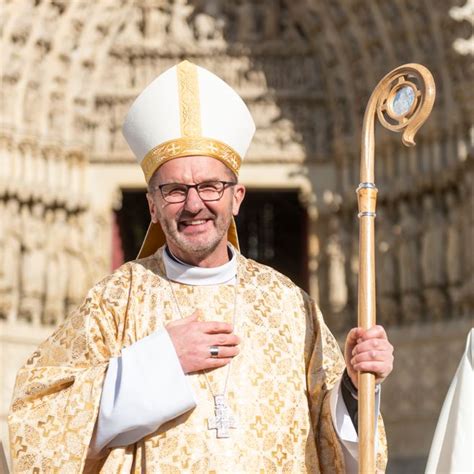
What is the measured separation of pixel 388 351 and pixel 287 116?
7.81 m

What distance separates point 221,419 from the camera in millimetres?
2797

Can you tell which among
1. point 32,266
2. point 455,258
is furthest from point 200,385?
point 32,266

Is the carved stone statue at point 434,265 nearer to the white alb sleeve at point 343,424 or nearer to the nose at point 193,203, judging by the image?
the white alb sleeve at point 343,424

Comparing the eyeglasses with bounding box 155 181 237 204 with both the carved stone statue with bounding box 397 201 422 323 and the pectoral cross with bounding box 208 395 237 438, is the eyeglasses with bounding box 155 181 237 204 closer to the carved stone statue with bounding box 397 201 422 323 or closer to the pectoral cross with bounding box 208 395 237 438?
the pectoral cross with bounding box 208 395 237 438

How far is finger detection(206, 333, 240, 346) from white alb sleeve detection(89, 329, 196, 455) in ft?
0.34

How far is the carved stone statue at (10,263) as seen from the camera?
925 centimetres

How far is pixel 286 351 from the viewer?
2979mm

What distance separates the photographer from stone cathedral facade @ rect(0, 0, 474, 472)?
8.99 metres

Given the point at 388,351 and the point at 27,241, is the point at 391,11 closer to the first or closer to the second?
the point at 27,241

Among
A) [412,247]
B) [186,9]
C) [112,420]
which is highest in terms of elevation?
[186,9]

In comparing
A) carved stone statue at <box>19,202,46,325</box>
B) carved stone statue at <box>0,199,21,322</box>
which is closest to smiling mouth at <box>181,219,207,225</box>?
carved stone statue at <box>0,199,21,322</box>

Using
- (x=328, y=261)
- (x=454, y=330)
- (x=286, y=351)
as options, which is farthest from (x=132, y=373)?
(x=328, y=261)

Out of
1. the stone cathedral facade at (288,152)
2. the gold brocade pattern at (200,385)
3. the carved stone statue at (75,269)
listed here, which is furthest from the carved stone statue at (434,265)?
the gold brocade pattern at (200,385)

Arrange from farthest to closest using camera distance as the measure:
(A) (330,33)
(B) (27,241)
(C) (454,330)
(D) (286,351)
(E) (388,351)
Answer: (A) (330,33) < (B) (27,241) < (C) (454,330) < (D) (286,351) < (E) (388,351)
